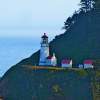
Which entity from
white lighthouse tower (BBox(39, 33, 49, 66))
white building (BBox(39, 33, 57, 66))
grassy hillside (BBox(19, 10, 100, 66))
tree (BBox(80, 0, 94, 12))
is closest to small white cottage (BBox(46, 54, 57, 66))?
white building (BBox(39, 33, 57, 66))

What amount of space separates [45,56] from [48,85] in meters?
10.7

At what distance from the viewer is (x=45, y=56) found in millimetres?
123125

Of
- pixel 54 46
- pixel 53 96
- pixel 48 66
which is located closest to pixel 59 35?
pixel 54 46

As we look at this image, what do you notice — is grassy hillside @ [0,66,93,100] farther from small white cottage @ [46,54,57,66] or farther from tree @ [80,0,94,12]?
tree @ [80,0,94,12]

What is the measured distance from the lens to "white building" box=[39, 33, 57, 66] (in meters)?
120

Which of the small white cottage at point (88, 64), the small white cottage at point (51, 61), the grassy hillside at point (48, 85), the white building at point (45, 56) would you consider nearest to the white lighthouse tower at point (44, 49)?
the white building at point (45, 56)

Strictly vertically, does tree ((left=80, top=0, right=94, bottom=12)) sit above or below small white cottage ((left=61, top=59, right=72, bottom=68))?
above

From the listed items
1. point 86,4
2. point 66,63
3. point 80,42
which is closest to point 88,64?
point 66,63

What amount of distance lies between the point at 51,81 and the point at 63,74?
192 centimetres

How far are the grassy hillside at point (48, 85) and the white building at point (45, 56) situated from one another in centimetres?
453

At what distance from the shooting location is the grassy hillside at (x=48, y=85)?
111312mm

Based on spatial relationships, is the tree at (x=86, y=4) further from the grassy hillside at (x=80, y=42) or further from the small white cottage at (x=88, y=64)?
the small white cottage at (x=88, y=64)

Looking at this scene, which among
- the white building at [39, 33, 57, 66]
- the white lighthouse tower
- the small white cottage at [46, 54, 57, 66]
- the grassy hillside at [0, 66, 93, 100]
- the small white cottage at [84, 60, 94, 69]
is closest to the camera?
the grassy hillside at [0, 66, 93, 100]

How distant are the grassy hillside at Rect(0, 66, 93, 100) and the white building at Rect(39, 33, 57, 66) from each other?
4.53 m
